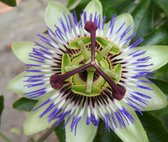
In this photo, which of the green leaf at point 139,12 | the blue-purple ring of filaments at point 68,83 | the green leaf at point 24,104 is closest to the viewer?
the blue-purple ring of filaments at point 68,83

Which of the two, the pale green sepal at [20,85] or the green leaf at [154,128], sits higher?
the pale green sepal at [20,85]

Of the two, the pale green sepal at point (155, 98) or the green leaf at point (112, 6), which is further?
the green leaf at point (112, 6)

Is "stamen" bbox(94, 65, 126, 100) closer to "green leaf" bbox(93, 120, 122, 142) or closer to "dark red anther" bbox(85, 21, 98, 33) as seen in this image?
"dark red anther" bbox(85, 21, 98, 33)

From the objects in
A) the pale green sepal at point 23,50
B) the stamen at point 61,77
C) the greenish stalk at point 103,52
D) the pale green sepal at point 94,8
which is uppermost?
the pale green sepal at point 94,8

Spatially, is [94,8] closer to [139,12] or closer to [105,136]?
[139,12]

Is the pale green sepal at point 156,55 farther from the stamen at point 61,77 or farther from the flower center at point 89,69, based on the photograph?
the stamen at point 61,77

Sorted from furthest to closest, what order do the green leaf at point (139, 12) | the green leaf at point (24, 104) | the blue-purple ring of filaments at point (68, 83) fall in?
the green leaf at point (139, 12)
the green leaf at point (24, 104)
the blue-purple ring of filaments at point (68, 83)

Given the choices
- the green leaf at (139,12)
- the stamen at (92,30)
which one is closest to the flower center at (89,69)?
the stamen at (92,30)

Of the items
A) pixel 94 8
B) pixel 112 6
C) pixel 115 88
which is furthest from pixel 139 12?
pixel 115 88
